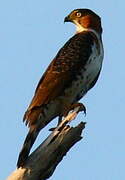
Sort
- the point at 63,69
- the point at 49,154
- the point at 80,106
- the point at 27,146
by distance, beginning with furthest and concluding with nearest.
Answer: the point at 63,69, the point at 80,106, the point at 27,146, the point at 49,154

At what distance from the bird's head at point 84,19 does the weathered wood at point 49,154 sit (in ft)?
9.75

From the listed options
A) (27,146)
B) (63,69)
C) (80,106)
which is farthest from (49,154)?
(63,69)

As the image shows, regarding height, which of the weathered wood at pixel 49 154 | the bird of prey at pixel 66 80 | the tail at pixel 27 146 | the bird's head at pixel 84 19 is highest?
the bird's head at pixel 84 19

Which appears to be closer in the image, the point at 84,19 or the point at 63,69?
the point at 63,69

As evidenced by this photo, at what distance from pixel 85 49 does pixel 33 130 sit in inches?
66.0

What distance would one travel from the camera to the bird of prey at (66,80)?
8.40m

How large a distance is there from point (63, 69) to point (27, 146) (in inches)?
63.9

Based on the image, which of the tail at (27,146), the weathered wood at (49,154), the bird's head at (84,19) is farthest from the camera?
the bird's head at (84,19)

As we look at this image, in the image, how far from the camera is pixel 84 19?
34.1 ft

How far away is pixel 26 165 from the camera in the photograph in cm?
711

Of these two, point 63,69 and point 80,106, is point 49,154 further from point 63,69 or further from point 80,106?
point 63,69

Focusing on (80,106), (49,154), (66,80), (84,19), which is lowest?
(49,154)

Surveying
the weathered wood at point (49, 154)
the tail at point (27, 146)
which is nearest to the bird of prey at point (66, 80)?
the tail at point (27, 146)

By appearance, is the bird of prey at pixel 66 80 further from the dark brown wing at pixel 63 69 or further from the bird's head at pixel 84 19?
the bird's head at pixel 84 19
